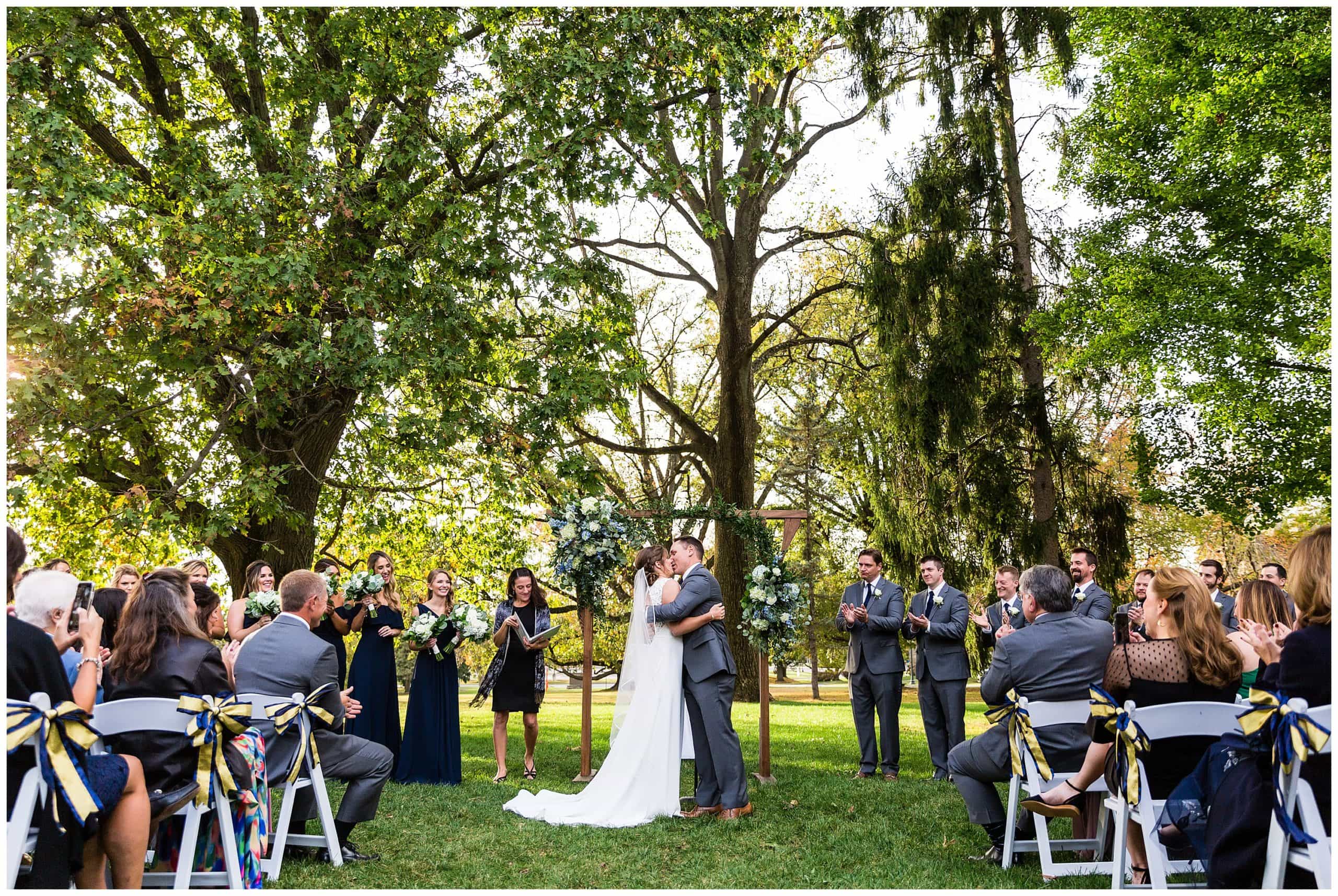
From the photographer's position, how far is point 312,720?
559cm

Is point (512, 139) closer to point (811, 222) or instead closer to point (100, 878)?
point (100, 878)

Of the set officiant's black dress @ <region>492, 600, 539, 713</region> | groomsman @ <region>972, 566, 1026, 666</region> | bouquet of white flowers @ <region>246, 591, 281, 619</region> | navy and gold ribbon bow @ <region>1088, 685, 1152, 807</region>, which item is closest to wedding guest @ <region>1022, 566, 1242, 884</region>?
navy and gold ribbon bow @ <region>1088, 685, 1152, 807</region>

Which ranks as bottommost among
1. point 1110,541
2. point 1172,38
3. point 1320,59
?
point 1110,541

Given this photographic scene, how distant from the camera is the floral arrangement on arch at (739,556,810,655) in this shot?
28.1ft

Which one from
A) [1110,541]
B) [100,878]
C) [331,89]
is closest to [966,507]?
[1110,541]

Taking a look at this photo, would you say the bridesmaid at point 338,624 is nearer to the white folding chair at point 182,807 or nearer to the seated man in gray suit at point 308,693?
the seated man in gray suit at point 308,693

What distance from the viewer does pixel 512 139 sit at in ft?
37.3

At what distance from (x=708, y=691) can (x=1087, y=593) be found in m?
3.39

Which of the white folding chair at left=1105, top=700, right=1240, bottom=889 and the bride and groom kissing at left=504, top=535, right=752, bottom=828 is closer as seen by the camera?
the white folding chair at left=1105, top=700, right=1240, bottom=889

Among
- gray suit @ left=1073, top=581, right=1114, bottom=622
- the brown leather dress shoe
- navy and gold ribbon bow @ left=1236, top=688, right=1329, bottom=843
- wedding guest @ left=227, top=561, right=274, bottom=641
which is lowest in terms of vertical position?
the brown leather dress shoe

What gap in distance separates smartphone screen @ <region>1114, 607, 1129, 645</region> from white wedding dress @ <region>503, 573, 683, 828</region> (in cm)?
353

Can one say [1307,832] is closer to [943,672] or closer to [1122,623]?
[943,672]

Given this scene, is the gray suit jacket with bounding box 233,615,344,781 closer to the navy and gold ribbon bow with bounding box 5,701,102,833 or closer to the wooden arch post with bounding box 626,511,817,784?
the navy and gold ribbon bow with bounding box 5,701,102,833

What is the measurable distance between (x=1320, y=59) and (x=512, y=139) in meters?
10.2
